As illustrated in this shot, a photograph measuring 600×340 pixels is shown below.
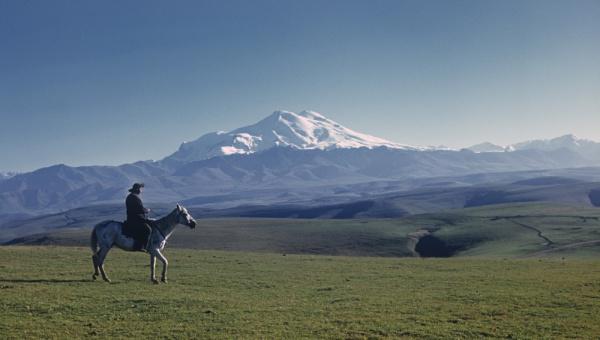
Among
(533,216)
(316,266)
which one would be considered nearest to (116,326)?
(316,266)

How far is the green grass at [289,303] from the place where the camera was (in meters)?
16.0

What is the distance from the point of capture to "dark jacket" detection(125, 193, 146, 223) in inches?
947

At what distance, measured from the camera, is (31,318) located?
54.5ft

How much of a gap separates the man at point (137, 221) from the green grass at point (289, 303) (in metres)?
2.00

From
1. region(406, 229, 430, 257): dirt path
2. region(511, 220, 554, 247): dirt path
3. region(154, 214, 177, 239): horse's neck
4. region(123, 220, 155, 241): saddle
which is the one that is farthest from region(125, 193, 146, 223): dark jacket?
region(511, 220, 554, 247): dirt path

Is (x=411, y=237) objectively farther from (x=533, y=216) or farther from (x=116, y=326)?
(x=116, y=326)

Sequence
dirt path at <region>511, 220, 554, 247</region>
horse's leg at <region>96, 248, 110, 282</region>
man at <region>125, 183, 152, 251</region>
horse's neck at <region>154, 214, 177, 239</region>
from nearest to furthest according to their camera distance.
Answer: horse's leg at <region>96, 248, 110, 282</region> < man at <region>125, 183, 152, 251</region> < horse's neck at <region>154, 214, 177, 239</region> < dirt path at <region>511, 220, 554, 247</region>

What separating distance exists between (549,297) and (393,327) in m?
9.45

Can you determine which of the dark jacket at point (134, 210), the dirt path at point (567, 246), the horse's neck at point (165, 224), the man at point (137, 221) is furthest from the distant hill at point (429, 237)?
the dark jacket at point (134, 210)

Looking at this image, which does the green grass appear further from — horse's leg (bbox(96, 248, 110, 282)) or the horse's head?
the horse's head

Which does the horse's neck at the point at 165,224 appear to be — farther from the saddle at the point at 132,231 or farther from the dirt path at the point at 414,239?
the dirt path at the point at 414,239

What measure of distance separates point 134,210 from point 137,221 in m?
0.56

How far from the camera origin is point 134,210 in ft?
79.0

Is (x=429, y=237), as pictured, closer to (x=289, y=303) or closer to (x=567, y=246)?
(x=567, y=246)
